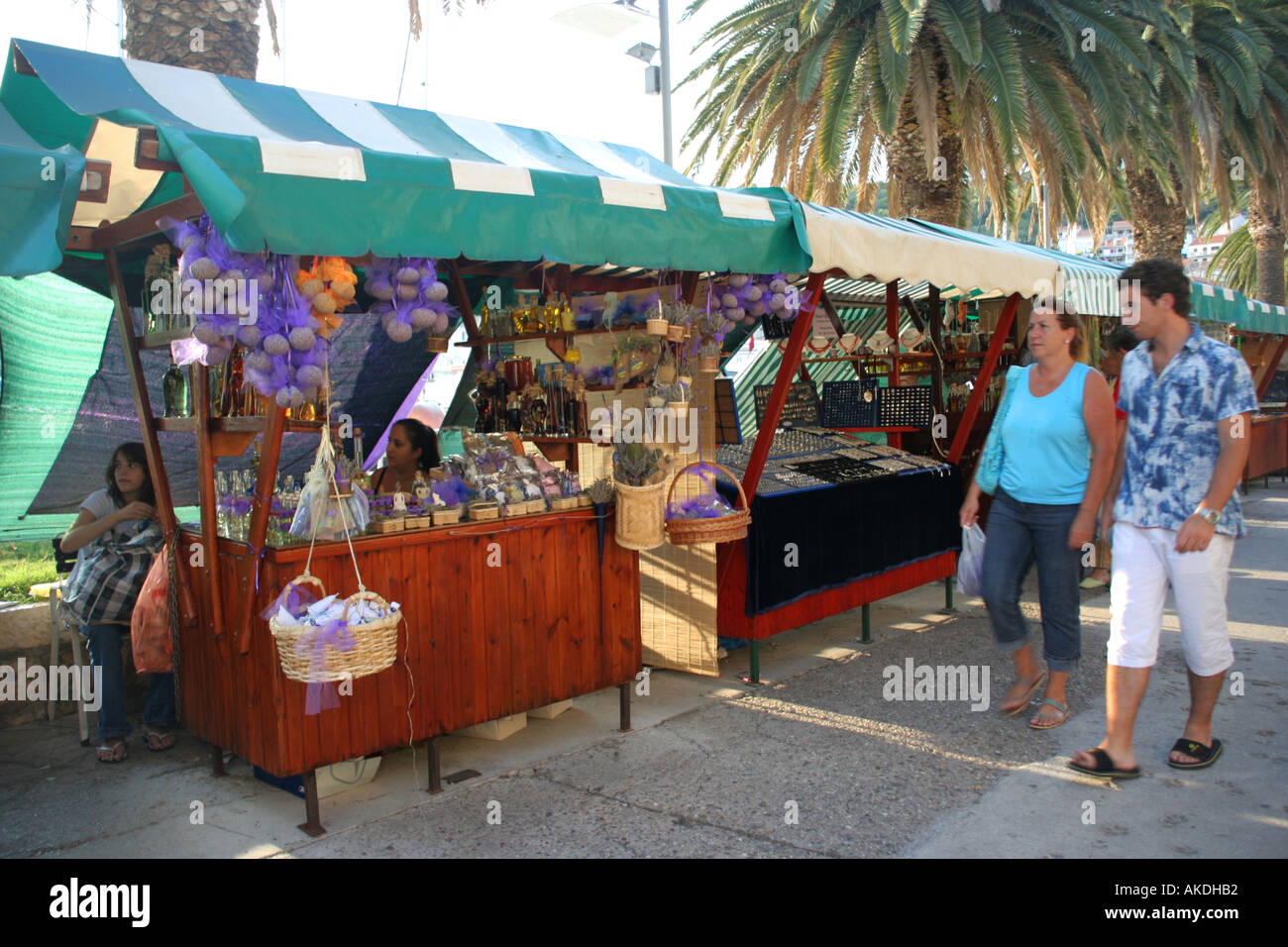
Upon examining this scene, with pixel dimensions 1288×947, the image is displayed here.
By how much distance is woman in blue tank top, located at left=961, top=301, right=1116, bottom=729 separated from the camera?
4426 millimetres

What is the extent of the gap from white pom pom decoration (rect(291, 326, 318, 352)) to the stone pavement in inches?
73.7

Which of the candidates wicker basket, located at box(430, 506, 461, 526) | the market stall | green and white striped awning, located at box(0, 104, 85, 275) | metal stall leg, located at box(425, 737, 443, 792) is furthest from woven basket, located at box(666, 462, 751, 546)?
green and white striped awning, located at box(0, 104, 85, 275)

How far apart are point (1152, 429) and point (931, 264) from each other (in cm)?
241

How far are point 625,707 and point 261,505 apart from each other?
7.10 ft

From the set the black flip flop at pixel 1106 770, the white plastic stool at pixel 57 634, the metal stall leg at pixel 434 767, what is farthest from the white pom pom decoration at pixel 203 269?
the black flip flop at pixel 1106 770

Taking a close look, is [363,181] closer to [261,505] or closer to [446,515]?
[261,505]

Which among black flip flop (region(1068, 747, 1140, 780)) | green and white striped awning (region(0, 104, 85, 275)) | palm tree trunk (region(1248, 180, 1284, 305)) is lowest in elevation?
black flip flop (region(1068, 747, 1140, 780))

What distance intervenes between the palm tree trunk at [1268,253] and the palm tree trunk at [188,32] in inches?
738

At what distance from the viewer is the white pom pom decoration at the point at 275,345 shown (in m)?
3.56

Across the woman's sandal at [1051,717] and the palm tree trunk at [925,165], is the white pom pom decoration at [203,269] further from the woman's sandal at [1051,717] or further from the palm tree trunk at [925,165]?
the palm tree trunk at [925,165]

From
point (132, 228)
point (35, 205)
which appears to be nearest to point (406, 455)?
point (132, 228)

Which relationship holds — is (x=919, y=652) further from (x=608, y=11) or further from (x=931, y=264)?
(x=608, y=11)
